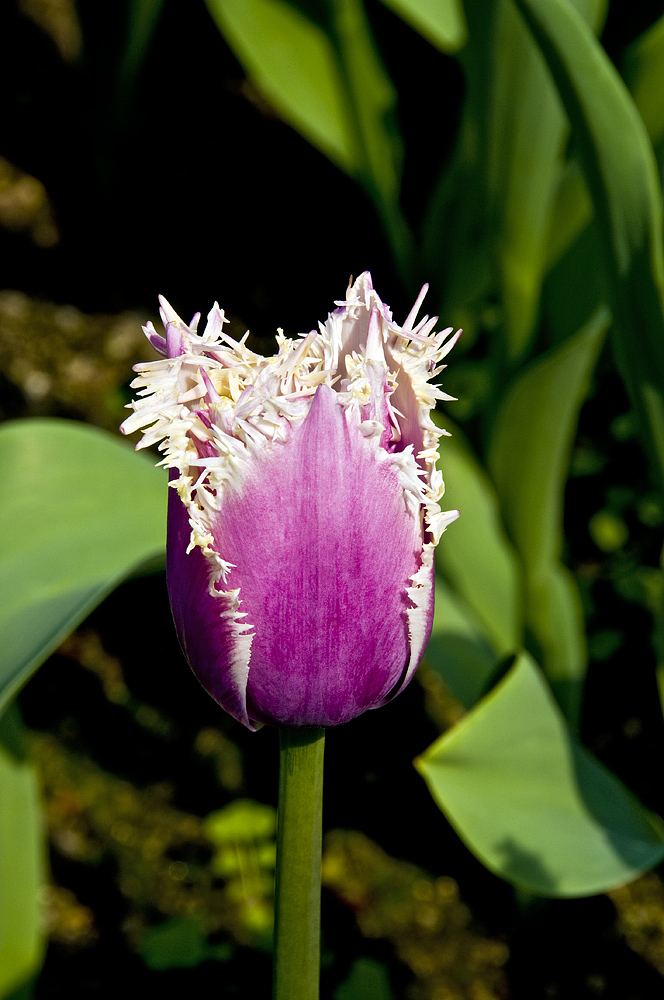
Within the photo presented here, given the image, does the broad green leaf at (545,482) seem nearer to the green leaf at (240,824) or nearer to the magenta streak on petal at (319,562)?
the green leaf at (240,824)

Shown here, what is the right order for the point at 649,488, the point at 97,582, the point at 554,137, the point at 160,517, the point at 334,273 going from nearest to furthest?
the point at 97,582 < the point at 160,517 < the point at 554,137 < the point at 649,488 < the point at 334,273

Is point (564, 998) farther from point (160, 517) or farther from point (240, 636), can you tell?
point (240, 636)

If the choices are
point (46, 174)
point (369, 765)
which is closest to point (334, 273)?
point (46, 174)

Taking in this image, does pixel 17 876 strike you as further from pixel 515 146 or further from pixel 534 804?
pixel 515 146

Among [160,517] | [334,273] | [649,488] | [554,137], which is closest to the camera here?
[160,517]

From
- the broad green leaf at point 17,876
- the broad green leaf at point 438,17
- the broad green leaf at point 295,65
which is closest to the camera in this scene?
the broad green leaf at point 17,876

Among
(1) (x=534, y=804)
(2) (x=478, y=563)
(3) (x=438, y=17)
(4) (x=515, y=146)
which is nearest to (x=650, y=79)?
(4) (x=515, y=146)

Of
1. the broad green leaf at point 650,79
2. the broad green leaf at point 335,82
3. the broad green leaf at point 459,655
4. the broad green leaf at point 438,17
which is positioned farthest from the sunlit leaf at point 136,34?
the broad green leaf at point 459,655

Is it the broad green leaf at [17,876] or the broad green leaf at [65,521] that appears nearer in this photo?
the broad green leaf at [65,521]
